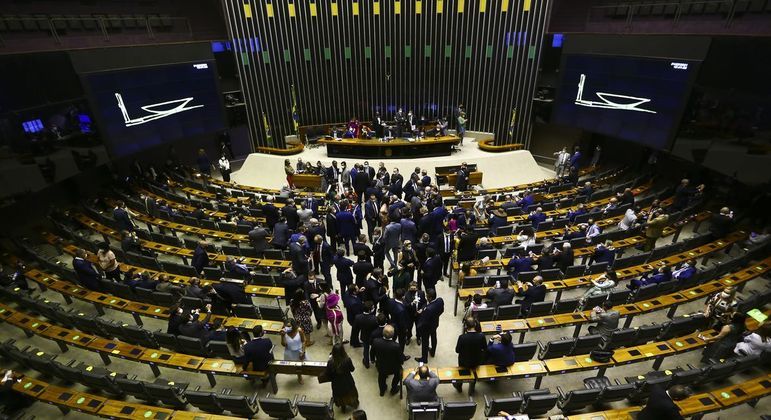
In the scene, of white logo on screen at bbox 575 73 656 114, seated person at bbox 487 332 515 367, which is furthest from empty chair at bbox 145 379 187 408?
white logo on screen at bbox 575 73 656 114

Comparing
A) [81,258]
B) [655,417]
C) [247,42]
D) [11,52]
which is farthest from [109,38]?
[655,417]

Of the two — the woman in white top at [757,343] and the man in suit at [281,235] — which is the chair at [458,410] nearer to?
the woman in white top at [757,343]

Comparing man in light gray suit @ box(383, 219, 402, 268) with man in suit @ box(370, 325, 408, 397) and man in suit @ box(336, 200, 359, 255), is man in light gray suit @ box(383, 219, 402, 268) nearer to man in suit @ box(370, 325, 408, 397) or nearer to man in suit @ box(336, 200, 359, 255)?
man in suit @ box(336, 200, 359, 255)

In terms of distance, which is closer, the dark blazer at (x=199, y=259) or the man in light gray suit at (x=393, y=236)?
the dark blazer at (x=199, y=259)

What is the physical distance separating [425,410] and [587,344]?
277cm

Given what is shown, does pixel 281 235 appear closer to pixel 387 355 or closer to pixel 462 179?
pixel 387 355

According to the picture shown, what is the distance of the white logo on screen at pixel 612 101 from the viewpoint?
11.8m

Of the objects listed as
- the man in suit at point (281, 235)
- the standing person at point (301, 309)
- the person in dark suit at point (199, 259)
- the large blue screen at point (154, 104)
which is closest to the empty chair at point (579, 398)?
the standing person at point (301, 309)

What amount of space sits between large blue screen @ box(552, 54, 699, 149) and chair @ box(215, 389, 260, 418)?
12.6 metres

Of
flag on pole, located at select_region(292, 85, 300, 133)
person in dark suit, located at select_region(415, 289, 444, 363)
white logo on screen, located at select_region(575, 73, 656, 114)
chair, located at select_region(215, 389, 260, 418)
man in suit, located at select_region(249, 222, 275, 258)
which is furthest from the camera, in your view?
flag on pole, located at select_region(292, 85, 300, 133)

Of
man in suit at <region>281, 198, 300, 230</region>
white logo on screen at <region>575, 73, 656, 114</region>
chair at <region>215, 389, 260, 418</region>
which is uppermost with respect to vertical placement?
white logo on screen at <region>575, 73, 656, 114</region>

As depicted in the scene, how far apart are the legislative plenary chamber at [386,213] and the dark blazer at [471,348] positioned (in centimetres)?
5

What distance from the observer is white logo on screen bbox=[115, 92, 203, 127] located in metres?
11.9

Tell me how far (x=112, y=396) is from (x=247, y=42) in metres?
14.0
